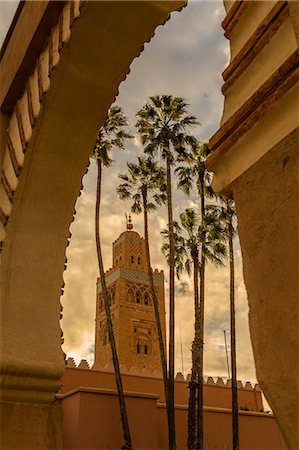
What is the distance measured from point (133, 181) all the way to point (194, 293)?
525 cm

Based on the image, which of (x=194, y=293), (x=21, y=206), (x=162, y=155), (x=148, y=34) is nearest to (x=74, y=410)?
(x=194, y=293)

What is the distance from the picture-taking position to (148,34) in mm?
3357

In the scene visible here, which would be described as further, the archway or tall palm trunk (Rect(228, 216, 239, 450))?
tall palm trunk (Rect(228, 216, 239, 450))

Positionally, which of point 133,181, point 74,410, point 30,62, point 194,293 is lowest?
point 74,410

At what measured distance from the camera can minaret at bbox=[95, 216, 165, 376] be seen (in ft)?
127

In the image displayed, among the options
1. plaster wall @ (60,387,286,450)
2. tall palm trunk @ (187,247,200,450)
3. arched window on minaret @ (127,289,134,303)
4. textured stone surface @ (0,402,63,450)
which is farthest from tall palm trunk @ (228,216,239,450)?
arched window on minaret @ (127,289,134,303)

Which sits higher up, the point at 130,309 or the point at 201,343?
the point at 130,309

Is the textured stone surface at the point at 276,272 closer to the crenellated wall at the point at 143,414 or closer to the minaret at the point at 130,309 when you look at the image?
the crenellated wall at the point at 143,414

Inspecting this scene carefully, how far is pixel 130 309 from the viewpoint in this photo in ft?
135

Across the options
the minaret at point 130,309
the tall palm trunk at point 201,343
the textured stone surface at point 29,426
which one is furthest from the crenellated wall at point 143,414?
the minaret at point 130,309

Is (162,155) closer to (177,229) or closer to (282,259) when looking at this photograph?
(177,229)

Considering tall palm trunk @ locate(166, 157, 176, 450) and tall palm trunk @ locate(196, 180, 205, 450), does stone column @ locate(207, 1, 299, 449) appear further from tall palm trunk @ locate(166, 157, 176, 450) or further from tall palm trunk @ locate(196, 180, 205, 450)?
tall palm trunk @ locate(196, 180, 205, 450)

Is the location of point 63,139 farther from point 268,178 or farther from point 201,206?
point 201,206

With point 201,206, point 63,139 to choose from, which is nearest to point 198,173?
point 201,206
